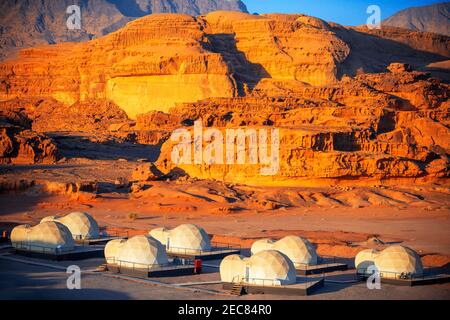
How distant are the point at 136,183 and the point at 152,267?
19.1 meters

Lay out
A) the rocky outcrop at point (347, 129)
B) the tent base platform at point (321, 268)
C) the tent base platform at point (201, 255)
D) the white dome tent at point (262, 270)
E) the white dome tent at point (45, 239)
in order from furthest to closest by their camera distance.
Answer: the rocky outcrop at point (347, 129), the tent base platform at point (201, 255), the white dome tent at point (45, 239), the tent base platform at point (321, 268), the white dome tent at point (262, 270)

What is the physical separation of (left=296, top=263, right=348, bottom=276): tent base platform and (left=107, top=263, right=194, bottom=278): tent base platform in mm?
3423

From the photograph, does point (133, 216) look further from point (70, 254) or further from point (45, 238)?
point (70, 254)

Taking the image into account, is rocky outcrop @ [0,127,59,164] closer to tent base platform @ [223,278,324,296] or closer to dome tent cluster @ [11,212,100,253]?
dome tent cluster @ [11,212,100,253]

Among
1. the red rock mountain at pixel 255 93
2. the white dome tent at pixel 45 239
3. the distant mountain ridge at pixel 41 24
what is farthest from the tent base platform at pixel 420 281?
the distant mountain ridge at pixel 41 24

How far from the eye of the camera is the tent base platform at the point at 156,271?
25203 millimetres

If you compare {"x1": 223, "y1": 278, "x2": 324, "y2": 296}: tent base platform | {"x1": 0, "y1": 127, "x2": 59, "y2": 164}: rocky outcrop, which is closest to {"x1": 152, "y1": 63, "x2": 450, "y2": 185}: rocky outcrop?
{"x1": 0, "y1": 127, "x2": 59, "y2": 164}: rocky outcrop

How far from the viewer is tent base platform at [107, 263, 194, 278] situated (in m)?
25.2

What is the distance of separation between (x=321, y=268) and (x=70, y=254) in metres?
8.27

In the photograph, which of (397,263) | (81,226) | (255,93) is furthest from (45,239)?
(255,93)

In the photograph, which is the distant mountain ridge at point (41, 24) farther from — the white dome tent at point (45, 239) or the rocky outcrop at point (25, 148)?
the white dome tent at point (45, 239)

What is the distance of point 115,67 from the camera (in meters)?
83.3

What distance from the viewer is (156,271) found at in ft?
83.1

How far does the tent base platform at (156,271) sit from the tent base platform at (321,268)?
342 centimetres
